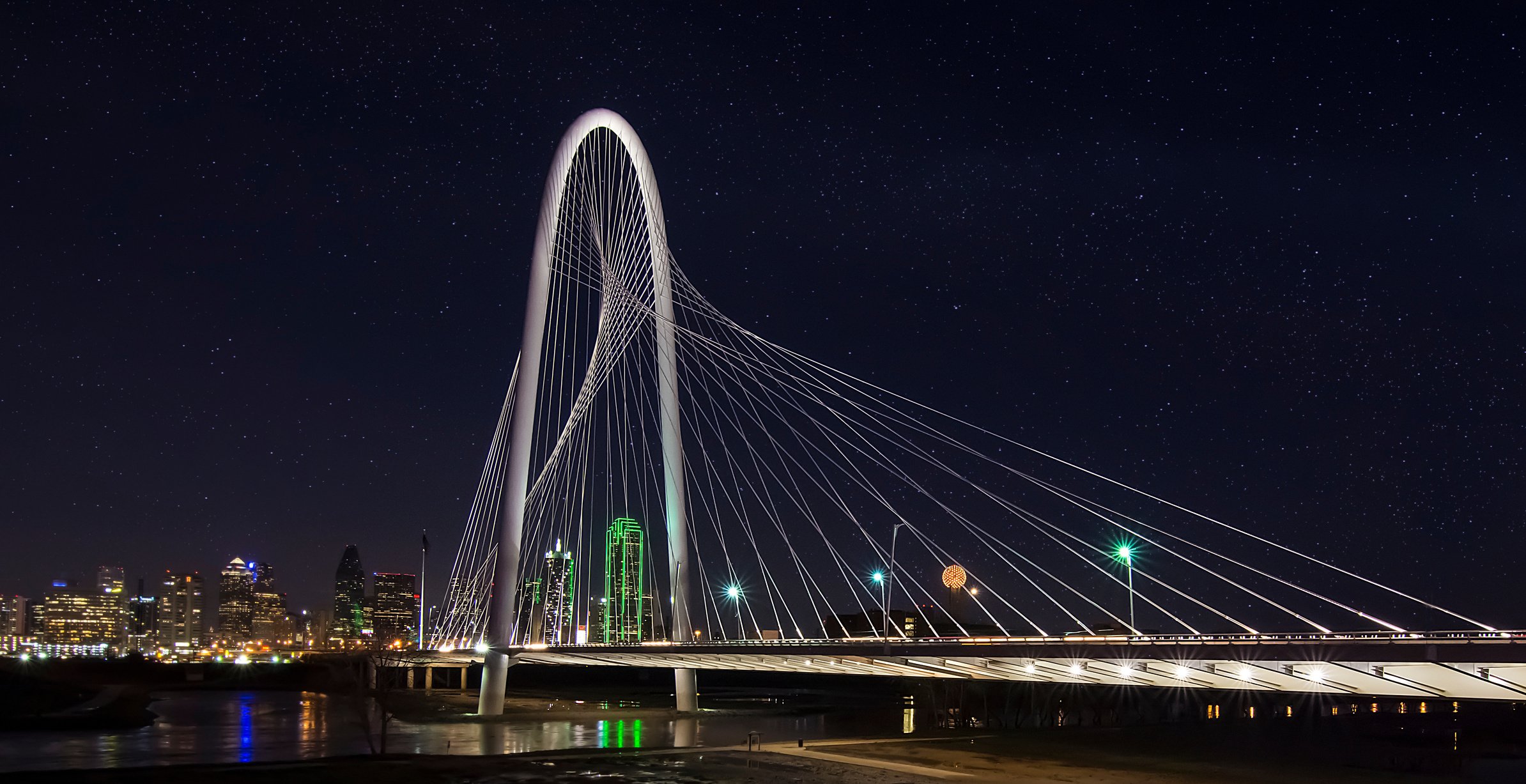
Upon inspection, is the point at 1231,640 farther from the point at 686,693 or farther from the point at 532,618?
the point at 532,618

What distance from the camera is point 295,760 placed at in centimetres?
3688

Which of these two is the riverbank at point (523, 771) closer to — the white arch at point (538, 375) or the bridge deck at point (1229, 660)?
the bridge deck at point (1229, 660)

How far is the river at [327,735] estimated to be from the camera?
42312 mm

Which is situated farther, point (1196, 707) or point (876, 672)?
point (1196, 707)

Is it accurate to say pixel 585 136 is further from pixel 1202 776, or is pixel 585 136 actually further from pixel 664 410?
pixel 1202 776

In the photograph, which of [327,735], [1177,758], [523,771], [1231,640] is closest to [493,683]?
[327,735]

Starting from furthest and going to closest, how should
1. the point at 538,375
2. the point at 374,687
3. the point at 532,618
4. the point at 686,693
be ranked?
the point at 374,687 < the point at 532,618 < the point at 686,693 < the point at 538,375

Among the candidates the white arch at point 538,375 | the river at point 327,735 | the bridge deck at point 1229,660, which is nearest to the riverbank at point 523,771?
the bridge deck at point 1229,660

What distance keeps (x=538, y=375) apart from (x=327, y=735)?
1970 cm

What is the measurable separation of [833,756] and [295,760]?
19103mm

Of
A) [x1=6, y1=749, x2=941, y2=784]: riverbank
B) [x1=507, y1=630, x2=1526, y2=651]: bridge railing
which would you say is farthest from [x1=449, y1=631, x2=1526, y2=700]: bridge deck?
[x1=6, y1=749, x2=941, y2=784]: riverbank

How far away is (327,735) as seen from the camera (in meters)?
53.8

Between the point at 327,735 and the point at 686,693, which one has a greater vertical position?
the point at 327,735

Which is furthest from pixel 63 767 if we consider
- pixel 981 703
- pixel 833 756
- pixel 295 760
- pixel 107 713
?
pixel 981 703
